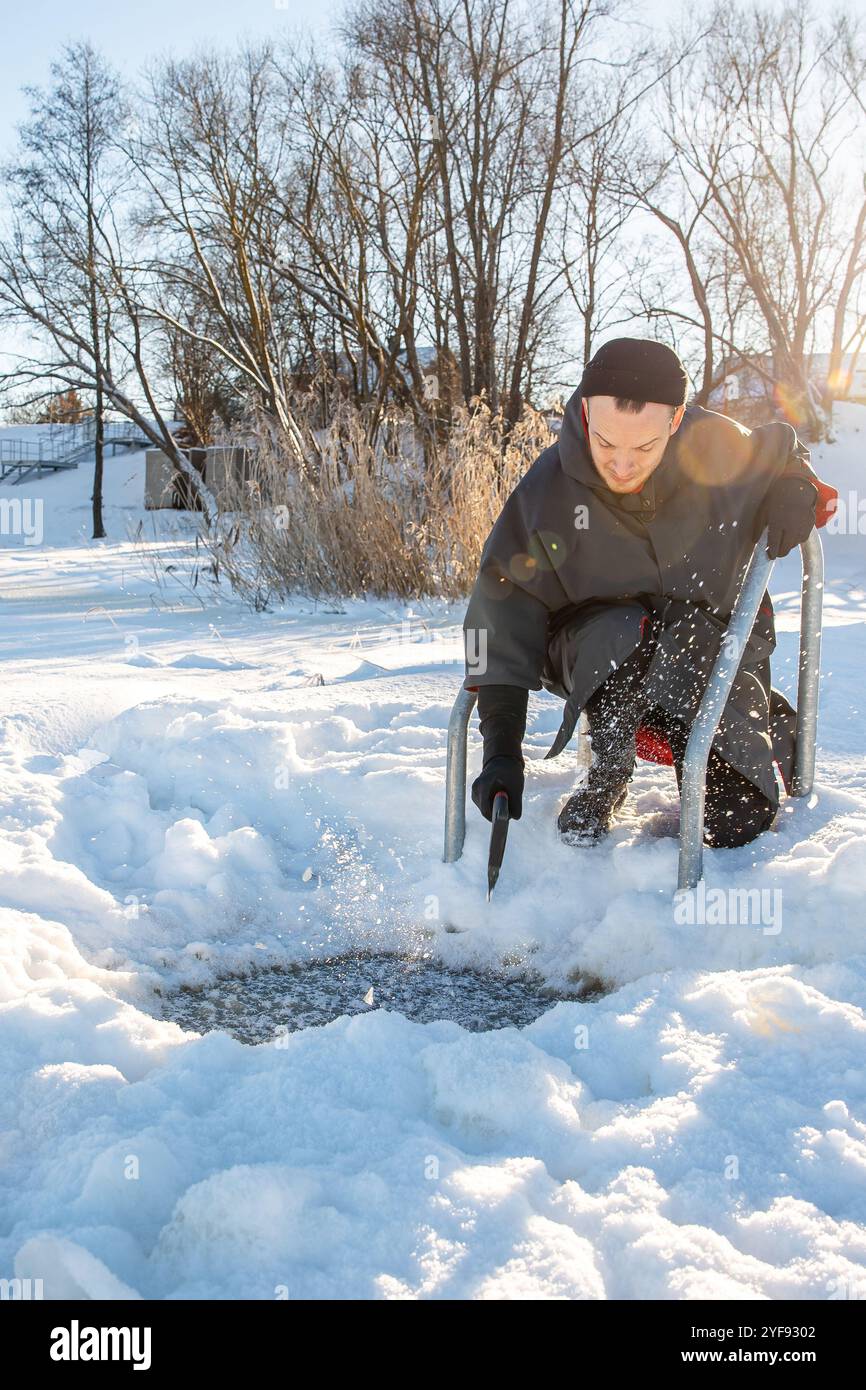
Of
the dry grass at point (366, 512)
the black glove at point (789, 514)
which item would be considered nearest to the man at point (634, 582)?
the black glove at point (789, 514)

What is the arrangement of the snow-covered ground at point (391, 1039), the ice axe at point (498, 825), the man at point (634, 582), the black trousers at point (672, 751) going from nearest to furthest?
the snow-covered ground at point (391, 1039) → the ice axe at point (498, 825) → the man at point (634, 582) → the black trousers at point (672, 751)

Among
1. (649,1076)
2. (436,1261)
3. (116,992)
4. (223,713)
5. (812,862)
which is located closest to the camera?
(436,1261)

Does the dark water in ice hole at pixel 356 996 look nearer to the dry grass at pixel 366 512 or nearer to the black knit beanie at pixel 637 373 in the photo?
the black knit beanie at pixel 637 373

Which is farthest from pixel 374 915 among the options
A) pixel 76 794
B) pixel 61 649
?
pixel 61 649

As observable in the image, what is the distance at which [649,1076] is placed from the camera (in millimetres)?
1798

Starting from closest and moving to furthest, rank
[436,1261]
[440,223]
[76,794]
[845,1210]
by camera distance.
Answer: [436,1261], [845,1210], [76,794], [440,223]

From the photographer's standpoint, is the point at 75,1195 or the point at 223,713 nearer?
the point at 75,1195

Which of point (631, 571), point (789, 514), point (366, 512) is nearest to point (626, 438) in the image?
point (631, 571)

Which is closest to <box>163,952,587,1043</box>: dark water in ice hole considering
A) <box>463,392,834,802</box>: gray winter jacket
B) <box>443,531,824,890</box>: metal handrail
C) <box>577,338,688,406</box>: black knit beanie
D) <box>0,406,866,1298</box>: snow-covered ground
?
<box>0,406,866,1298</box>: snow-covered ground

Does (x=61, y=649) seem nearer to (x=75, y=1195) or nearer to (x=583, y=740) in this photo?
(x=583, y=740)

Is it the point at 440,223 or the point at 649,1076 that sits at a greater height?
the point at 440,223

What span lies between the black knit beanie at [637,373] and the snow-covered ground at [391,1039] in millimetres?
1023

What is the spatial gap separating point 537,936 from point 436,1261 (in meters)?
1.21

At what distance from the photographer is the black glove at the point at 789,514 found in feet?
8.33
